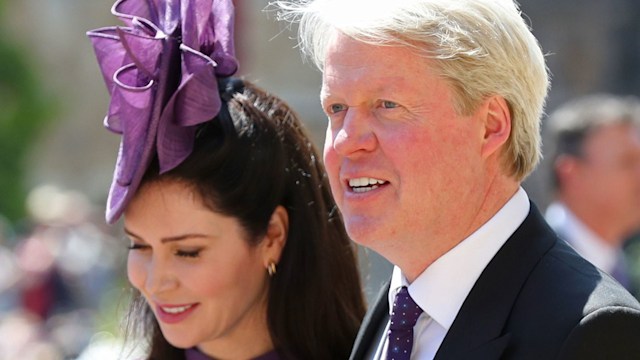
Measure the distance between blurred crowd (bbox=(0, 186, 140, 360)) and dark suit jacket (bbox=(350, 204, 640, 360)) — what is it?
4.84 metres

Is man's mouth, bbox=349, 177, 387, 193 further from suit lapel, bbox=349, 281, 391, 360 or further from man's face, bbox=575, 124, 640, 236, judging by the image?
man's face, bbox=575, 124, 640, 236

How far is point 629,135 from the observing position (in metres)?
5.66

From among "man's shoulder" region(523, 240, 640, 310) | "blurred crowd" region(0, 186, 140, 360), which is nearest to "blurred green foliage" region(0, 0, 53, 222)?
"blurred crowd" region(0, 186, 140, 360)

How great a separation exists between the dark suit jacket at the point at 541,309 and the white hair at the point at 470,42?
217mm

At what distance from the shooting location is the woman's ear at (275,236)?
3268mm

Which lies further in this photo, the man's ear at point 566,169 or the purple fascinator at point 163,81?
the man's ear at point 566,169

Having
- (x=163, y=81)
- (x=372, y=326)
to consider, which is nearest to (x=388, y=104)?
(x=372, y=326)

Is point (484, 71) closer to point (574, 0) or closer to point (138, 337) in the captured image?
point (138, 337)

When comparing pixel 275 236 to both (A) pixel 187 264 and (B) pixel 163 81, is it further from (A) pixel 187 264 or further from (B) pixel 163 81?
(B) pixel 163 81

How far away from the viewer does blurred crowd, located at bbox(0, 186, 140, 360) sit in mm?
7934

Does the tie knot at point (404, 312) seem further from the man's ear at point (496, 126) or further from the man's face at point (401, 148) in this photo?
the man's ear at point (496, 126)

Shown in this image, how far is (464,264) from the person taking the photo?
251cm

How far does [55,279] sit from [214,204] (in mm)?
7288

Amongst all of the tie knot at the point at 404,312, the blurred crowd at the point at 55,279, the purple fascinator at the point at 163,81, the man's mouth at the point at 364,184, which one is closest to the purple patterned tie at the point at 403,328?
the tie knot at the point at 404,312
